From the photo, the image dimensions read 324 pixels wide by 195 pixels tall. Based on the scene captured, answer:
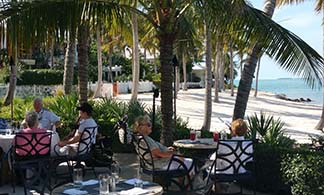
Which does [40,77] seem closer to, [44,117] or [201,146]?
[44,117]

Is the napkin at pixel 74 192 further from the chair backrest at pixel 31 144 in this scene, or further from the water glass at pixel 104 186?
the chair backrest at pixel 31 144

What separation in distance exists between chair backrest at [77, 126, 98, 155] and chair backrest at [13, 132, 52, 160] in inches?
23.5

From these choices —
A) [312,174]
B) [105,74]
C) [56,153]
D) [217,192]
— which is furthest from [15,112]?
[105,74]

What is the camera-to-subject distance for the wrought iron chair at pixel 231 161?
6094 millimetres

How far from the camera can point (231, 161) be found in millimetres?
6141

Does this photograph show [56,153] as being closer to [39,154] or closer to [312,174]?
[39,154]

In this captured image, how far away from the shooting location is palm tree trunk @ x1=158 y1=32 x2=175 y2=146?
8.16 metres

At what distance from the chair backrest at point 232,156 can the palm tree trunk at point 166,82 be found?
233 centimetres

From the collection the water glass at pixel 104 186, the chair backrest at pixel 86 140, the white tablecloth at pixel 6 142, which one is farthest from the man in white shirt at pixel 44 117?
the water glass at pixel 104 186

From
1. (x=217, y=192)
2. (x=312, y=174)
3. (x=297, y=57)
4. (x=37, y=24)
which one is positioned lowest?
(x=217, y=192)

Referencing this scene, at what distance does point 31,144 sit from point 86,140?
35.7 inches

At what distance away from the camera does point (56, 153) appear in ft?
24.0

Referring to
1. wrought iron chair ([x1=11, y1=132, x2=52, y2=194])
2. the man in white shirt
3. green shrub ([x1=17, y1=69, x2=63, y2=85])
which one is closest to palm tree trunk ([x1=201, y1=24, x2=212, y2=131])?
the man in white shirt

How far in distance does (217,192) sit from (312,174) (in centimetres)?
141
